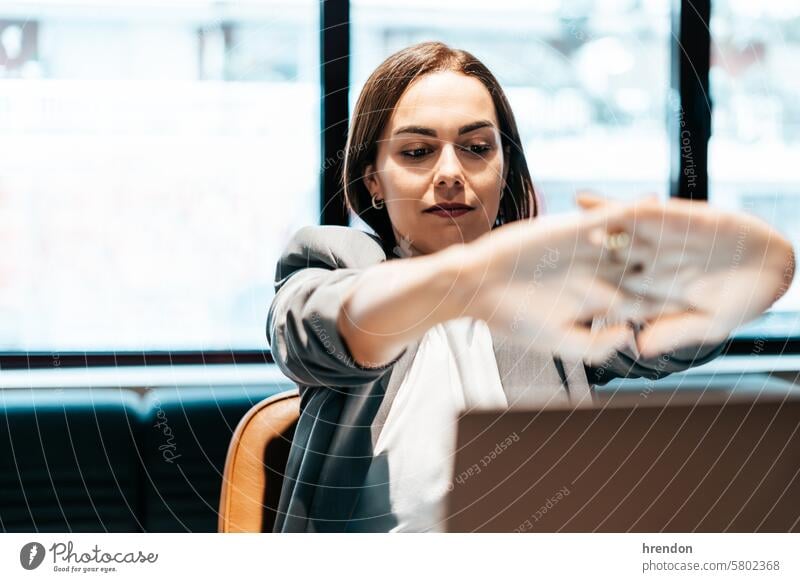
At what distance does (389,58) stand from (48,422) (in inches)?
16.4

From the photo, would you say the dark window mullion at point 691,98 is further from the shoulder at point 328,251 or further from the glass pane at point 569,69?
the shoulder at point 328,251

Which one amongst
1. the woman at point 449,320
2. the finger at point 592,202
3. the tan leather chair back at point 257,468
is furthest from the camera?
the tan leather chair back at point 257,468

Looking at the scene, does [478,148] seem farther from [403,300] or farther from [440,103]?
[403,300]

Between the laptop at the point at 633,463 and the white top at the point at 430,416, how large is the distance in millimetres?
24

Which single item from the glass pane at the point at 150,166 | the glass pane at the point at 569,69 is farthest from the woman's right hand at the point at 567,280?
the glass pane at the point at 150,166

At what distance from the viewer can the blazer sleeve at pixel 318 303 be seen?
1.56 ft

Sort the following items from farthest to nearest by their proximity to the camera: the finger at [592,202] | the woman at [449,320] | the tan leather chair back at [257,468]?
1. the tan leather chair back at [257,468]
2. the woman at [449,320]
3. the finger at [592,202]

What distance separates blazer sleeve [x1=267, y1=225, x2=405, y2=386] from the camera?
47cm

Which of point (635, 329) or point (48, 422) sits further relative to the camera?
point (48, 422)

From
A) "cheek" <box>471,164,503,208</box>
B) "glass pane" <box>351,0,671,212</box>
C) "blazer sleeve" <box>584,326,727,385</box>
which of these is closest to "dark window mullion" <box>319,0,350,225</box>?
"glass pane" <box>351,0,671,212</box>

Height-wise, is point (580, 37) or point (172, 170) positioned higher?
point (580, 37)
